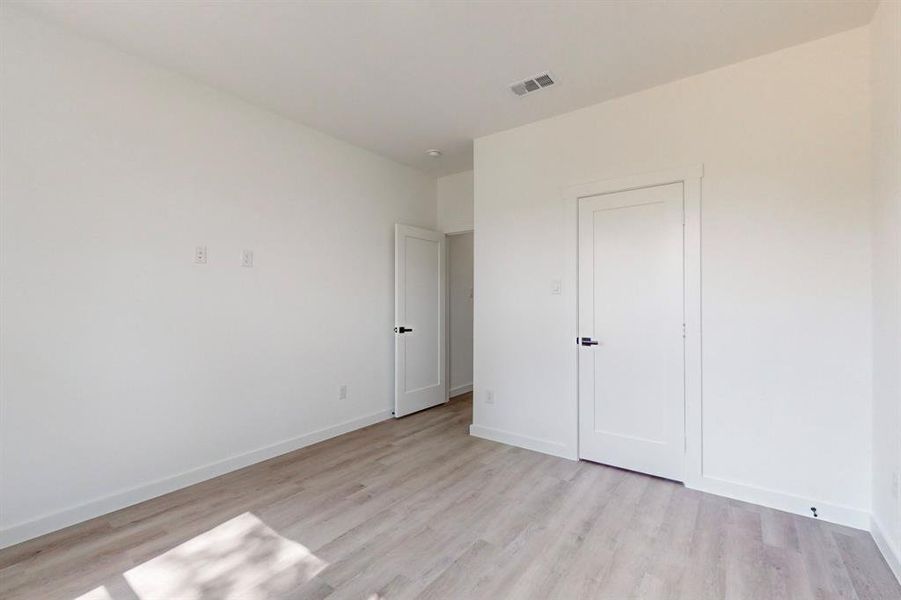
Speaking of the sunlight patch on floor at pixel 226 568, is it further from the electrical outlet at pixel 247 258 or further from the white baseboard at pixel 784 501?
the white baseboard at pixel 784 501

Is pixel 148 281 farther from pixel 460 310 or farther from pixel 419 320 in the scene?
pixel 460 310

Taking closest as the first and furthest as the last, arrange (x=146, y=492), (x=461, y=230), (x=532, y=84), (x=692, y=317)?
(x=146, y=492) → (x=692, y=317) → (x=532, y=84) → (x=461, y=230)

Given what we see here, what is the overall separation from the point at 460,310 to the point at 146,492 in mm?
3862

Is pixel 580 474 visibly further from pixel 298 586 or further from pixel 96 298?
pixel 96 298

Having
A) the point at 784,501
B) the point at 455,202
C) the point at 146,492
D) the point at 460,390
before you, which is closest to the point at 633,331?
the point at 784,501

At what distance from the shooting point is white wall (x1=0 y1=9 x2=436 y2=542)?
7.20 feet

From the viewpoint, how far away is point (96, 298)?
2.43 m

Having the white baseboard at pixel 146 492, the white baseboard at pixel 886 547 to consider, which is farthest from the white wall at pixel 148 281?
the white baseboard at pixel 886 547

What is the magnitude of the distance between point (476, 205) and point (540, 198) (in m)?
0.68

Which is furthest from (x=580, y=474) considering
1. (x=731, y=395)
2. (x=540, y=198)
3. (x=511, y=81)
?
(x=511, y=81)

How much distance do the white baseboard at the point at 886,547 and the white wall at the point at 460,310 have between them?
13.0ft

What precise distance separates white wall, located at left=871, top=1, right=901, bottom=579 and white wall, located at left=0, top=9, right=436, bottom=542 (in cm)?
378

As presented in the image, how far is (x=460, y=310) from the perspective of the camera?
5.64 m

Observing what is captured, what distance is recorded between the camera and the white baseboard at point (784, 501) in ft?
7.50
